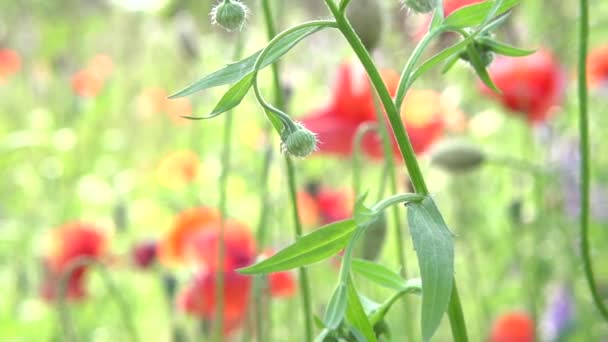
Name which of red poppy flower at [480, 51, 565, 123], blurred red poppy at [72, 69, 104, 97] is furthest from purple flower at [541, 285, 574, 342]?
blurred red poppy at [72, 69, 104, 97]

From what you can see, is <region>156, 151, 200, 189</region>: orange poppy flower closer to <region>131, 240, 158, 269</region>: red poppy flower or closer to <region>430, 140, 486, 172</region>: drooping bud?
<region>131, 240, 158, 269</region>: red poppy flower

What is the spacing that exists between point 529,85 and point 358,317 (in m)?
0.84

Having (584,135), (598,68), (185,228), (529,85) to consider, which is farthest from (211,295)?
(598,68)

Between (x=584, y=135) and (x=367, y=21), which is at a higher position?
(x=367, y=21)

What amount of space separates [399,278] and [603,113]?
4.21ft

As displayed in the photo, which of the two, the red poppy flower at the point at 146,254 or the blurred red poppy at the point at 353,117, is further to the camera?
the red poppy flower at the point at 146,254

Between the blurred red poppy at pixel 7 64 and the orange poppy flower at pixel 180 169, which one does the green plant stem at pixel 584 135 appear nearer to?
the orange poppy flower at pixel 180 169

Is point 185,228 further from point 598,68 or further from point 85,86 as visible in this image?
point 85,86

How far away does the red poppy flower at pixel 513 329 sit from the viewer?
1.12 meters

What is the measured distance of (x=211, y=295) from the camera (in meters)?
1.06

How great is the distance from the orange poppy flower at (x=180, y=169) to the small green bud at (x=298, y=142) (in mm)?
1140

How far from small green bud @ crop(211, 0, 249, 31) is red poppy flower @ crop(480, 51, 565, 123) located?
0.79m

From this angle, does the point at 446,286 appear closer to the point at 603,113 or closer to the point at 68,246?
the point at 68,246

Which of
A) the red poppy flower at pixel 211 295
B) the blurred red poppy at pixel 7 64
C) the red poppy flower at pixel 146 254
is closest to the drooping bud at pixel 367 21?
the red poppy flower at pixel 211 295
